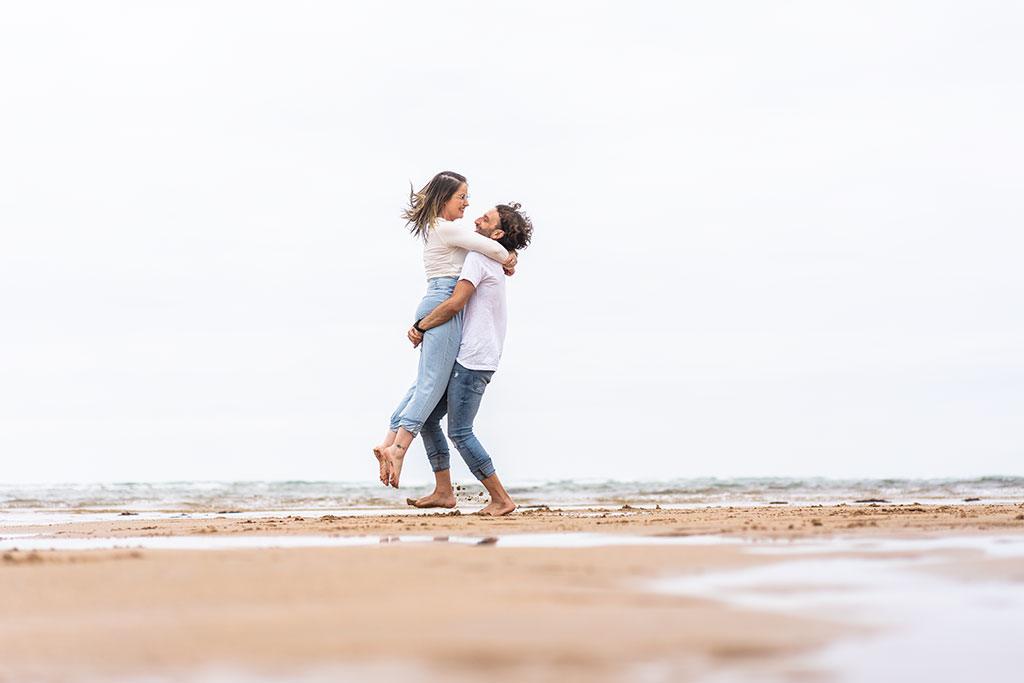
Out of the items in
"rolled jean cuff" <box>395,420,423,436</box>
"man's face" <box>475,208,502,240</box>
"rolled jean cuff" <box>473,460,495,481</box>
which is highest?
"man's face" <box>475,208,502,240</box>

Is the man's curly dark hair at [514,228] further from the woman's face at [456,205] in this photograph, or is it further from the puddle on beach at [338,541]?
the puddle on beach at [338,541]

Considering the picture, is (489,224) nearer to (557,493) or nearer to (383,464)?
(383,464)

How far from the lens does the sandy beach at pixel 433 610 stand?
57.6 inches

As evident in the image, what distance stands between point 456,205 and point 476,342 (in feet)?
2.59

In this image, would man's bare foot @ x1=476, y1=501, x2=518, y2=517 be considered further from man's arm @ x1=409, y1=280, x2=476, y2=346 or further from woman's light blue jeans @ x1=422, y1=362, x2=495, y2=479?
man's arm @ x1=409, y1=280, x2=476, y2=346

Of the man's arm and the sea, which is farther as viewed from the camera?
the sea

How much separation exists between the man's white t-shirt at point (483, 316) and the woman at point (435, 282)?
5 centimetres

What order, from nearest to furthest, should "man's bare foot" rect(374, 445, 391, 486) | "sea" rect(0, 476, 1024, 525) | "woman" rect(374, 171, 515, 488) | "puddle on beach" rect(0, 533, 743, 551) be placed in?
"puddle on beach" rect(0, 533, 743, 551), "man's bare foot" rect(374, 445, 391, 486), "woman" rect(374, 171, 515, 488), "sea" rect(0, 476, 1024, 525)

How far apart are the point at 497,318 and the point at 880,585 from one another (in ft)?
11.6

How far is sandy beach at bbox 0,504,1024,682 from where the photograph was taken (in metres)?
1.46

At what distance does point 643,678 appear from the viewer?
1.35 metres

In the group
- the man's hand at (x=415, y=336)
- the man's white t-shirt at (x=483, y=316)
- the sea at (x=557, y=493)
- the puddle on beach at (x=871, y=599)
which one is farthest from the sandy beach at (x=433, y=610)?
the sea at (x=557, y=493)

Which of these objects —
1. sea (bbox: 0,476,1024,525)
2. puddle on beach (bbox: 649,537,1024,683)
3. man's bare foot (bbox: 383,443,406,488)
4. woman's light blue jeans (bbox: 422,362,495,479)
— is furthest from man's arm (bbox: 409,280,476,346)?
sea (bbox: 0,476,1024,525)

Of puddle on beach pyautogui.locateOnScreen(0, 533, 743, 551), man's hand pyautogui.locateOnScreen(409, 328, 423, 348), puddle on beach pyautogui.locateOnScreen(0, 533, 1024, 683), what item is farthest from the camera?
man's hand pyautogui.locateOnScreen(409, 328, 423, 348)
